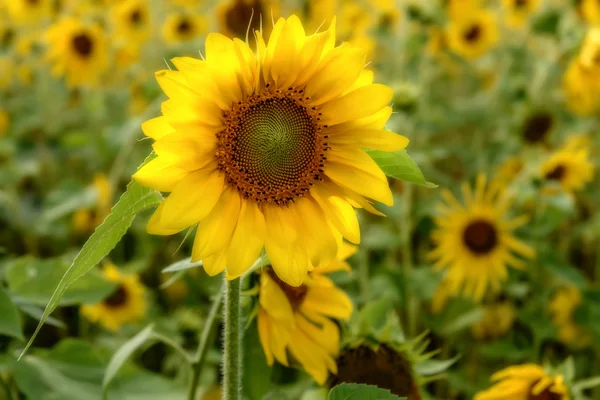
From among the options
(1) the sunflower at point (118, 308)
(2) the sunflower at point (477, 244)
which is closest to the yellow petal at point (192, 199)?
(1) the sunflower at point (118, 308)

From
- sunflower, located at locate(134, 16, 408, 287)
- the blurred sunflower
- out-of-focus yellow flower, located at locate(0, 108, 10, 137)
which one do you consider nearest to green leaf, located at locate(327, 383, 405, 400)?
sunflower, located at locate(134, 16, 408, 287)

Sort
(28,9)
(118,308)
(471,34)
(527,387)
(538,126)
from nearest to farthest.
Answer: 1. (527,387)
2. (118,308)
3. (538,126)
4. (471,34)
5. (28,9)

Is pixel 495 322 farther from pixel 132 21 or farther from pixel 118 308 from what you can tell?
pixel 132 21

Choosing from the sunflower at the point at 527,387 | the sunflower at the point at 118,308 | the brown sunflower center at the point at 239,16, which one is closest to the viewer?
the sunflower at the point at 527,387

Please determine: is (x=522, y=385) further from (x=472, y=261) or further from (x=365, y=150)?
(x=472, y=261)

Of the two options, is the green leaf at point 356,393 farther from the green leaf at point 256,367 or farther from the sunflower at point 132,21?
the sunflower at point 132,21

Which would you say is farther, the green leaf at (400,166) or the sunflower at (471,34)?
the sunflower at (471,34)

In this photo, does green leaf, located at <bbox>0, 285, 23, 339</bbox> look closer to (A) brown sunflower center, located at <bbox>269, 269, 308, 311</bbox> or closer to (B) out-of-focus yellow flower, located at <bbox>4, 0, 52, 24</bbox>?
(A) brown sunflower center, located at <bbox>269, 269, 308, 311</bbox>

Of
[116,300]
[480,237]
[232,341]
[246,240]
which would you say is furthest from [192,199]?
[480,237]

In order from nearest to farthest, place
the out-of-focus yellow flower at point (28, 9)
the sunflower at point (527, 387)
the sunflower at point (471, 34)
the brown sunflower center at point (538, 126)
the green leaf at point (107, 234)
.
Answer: the green leaf at point (107, 234) → the sunflower at point (527, 387) → the brown sunflower center at point (538, 126) → the sunflower at point (471, 34) → the out-of-focus yellow flower at point (28, 9)
